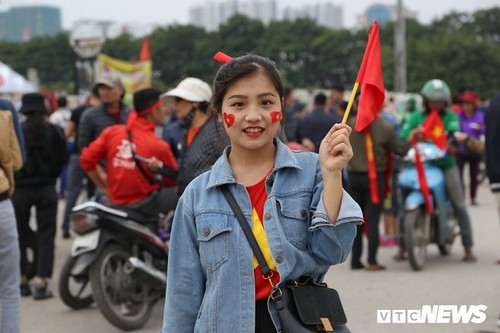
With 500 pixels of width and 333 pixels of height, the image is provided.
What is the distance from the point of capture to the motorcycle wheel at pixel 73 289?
25.2ft

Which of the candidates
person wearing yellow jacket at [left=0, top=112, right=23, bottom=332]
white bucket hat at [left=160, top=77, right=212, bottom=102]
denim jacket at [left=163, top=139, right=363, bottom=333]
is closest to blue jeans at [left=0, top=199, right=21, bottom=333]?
person wearing yellow jacket at [left=0, top=112, right=23, bottom=332]

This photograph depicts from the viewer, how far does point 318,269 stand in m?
3.27

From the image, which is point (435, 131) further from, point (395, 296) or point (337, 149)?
point (337, 149)

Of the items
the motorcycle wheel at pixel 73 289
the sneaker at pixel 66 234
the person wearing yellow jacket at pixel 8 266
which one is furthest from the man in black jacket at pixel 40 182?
the sneaker at pixel 66 234

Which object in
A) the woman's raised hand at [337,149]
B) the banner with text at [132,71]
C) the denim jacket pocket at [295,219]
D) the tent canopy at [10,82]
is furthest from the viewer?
the tent canopy at [10,82]

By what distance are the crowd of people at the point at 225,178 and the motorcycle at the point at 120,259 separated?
0.24 metres

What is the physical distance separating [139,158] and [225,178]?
14.1 feet

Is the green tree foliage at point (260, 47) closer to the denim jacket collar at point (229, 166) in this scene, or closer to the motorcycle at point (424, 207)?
the motorcycle at point (424, 207)

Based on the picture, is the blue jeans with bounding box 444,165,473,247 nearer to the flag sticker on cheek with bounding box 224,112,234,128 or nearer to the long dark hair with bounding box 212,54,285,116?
the long dark hair with bounding box 212,54,285,116

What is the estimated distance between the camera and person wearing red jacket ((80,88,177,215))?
24.9 ft

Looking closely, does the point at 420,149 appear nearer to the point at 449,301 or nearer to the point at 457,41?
the point at 449,301

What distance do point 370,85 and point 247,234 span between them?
0.72m

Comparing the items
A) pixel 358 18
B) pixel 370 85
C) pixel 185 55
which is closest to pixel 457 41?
pixel 185 55

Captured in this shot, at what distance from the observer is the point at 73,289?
27.8 ft
